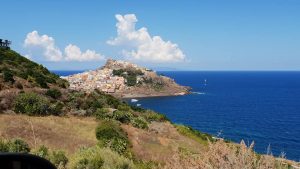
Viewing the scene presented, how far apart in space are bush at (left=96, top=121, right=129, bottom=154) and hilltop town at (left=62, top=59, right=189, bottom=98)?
127272mm

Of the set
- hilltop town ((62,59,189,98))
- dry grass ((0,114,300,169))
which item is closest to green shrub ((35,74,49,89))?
dry grass ((0,114,300,169))

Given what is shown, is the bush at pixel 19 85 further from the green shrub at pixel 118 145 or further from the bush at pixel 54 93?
the green shrub at pixel 118 145

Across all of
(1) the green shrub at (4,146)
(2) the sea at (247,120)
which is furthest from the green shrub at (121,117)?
(2) the sea at (247,120)

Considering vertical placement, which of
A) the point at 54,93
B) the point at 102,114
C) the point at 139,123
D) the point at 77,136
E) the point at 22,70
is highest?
the point at 22,70

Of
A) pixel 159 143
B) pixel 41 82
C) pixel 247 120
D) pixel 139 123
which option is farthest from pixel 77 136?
pixel 247 120

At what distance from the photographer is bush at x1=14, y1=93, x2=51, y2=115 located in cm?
3522

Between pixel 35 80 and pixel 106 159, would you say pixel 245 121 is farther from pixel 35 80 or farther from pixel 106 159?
pixel 106 159

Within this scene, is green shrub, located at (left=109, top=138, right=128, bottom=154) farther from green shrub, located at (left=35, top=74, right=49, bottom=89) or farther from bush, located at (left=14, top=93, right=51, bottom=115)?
green shrub, located at (left=35, top=74, right=49, bottom=89)

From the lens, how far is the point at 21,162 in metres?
2.82

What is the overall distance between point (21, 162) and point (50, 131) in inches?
1130

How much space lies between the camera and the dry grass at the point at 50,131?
28028 mm

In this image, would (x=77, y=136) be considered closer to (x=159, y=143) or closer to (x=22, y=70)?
(x=159, y=143)

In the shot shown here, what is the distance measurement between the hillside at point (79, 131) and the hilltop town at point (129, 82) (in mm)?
117069

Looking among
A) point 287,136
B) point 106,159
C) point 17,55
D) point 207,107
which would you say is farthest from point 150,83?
point 106,159
